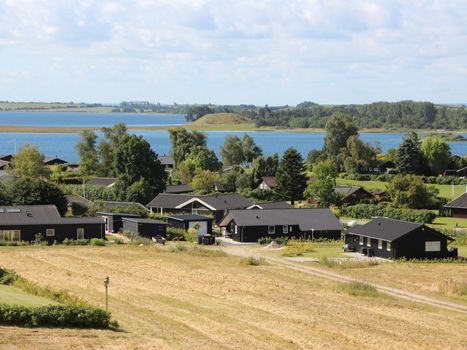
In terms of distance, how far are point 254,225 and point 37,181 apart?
15492 millimetres

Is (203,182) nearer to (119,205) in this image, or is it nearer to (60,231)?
(119,205)

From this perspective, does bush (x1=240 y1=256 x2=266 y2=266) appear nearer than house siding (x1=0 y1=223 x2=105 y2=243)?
Yes

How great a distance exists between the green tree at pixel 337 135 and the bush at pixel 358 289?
227 feet

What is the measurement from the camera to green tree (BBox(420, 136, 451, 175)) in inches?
3671

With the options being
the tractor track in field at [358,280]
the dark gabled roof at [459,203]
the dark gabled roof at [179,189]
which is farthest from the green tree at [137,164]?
the dark gabled roof at [459,203]

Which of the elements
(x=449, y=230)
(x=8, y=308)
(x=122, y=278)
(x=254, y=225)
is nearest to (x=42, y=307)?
(x=8, y=308)

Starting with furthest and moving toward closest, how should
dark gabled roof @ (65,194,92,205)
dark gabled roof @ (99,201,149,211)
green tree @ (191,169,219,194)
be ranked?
green tree @ (191,169,219,194)
dark gabled roof @ (65,194,92,205)
dark gabled roof @ (99,201,149,211)

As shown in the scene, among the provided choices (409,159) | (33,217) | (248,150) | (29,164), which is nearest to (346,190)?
(409,159)

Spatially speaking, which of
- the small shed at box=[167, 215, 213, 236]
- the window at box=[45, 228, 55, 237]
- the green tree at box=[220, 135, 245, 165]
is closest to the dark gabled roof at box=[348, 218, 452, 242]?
the small shed at box=[167, 215, 213, 236]

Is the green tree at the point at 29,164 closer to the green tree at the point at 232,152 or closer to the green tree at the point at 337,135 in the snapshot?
the green tree at the point at 232,152

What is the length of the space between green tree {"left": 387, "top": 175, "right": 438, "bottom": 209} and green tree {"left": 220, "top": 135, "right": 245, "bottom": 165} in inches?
1560

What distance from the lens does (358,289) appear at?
34.2 meters

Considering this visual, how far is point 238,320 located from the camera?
1051 inches

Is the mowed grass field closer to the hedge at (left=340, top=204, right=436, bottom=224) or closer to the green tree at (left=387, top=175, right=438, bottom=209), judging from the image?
the hedge at (left=340, top=204, right=436, bottom=224)
